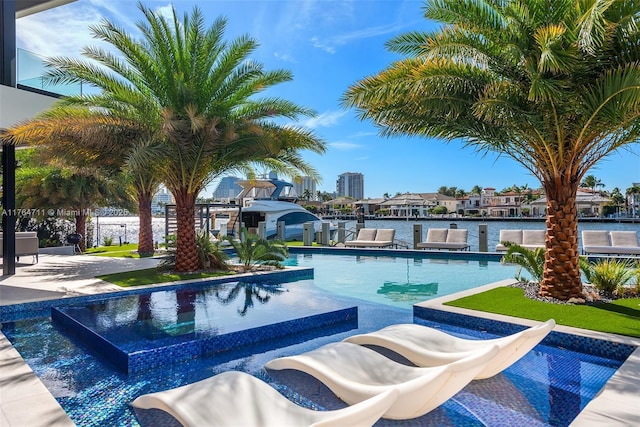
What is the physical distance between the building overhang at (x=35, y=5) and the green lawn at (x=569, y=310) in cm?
1447

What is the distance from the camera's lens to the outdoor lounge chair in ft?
51.6

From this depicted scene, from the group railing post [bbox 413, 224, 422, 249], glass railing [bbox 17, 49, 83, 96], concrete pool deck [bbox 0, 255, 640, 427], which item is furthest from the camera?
railing post [bbox 413, 224, 422, 249]

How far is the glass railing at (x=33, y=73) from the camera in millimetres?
11273

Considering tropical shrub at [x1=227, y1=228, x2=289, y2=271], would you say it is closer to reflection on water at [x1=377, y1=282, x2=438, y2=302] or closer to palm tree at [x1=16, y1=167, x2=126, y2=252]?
reflection on water at [x1=377, y1=282, x2=438, y2=302]

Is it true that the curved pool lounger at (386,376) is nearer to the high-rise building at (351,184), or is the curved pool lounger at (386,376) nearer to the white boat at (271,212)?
the white boat at (271,212)

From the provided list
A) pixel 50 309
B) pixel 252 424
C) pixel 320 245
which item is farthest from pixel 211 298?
pixel 320 245

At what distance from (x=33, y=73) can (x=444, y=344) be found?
12514mm

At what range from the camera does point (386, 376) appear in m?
3.93

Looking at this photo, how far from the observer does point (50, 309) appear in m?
8.03

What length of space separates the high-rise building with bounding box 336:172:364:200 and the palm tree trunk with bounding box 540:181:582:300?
101927mm

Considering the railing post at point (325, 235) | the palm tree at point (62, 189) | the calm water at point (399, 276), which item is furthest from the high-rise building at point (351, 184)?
the calm water at point (399, 276)

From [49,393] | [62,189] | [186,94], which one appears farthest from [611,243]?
[62,189]

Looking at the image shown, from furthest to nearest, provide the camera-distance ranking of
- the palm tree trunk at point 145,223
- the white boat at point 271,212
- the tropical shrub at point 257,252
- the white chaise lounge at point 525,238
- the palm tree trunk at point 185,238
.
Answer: the white boat at point 271,212 < the palm tree trunk at point 145,223 < the white chaise lounge at point 525,238 < the tropical shrub at point 257,252 < the palm tree trunk at point 185,238

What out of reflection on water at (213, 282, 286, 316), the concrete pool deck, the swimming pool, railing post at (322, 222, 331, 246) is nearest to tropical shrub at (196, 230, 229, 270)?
reflection on water at (213, 282, 286, 316)
